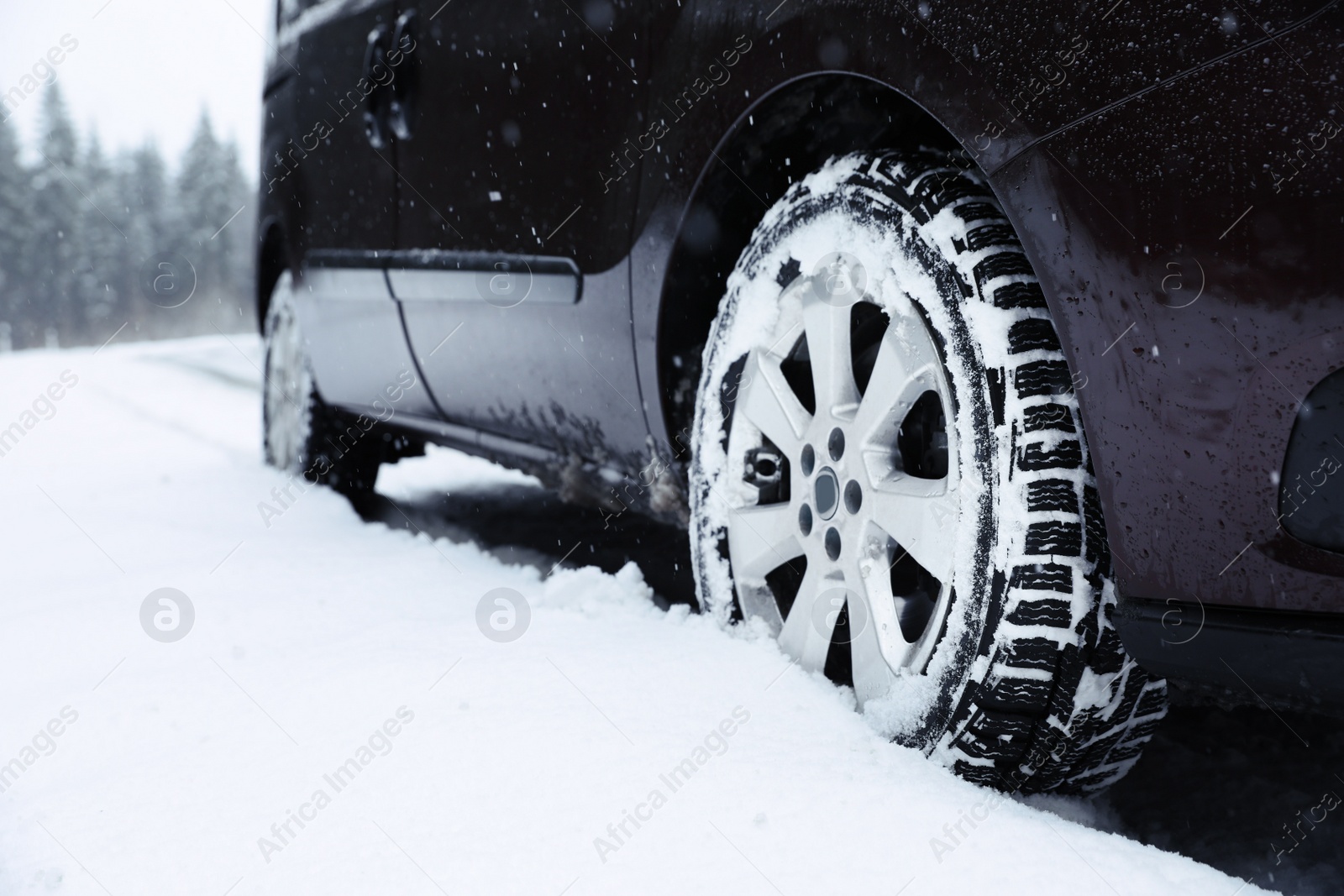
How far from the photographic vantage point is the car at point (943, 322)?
1033 millimetres

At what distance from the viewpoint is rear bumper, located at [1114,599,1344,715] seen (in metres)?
1.02

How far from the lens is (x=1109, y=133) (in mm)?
1125

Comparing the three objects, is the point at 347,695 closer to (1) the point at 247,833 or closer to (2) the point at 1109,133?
(1) the point at 247,833

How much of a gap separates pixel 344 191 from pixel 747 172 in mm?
1670

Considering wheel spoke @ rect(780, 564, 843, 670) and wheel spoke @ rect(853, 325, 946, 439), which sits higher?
wheel spoke @ rect(853, 325, 946, 439)

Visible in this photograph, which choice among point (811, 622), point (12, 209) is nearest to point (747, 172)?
point (811, 622)

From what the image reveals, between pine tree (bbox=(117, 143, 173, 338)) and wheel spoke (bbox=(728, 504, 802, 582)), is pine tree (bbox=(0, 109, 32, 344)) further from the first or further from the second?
wheel spoke (bbox=(728, 504, 802, 582))

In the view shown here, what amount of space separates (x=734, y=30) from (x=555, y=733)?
1093mm

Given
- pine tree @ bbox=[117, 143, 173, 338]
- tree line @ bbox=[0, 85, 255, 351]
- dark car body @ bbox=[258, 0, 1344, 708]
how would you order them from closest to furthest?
dark car body @ bbox=[258, 0, 1344, 708] < tree line @ bbox=[0, 85, 255, 351] < pine tree @ bbox=[117, 143, 173, 338]

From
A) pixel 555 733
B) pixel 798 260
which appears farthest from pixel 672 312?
pixel 555 733
